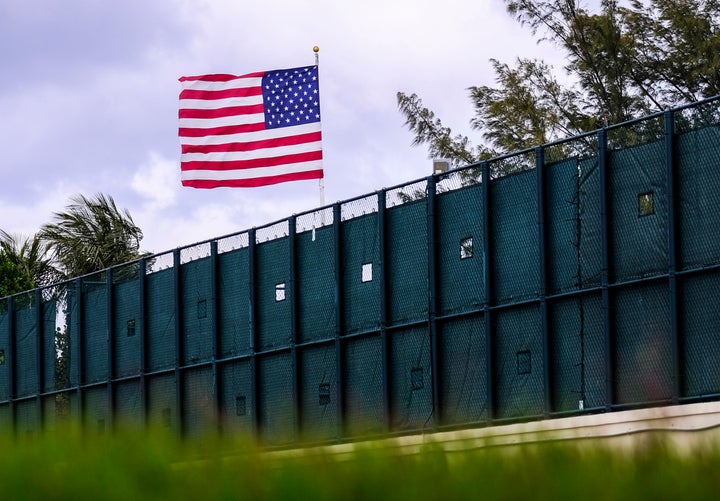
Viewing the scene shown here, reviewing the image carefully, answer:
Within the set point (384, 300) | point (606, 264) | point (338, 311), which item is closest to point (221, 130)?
point (338, 311)

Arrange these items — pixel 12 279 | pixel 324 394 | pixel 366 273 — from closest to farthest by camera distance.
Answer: pixel 366 273, pixel 324 394, pixel 12 279

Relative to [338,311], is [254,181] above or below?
above

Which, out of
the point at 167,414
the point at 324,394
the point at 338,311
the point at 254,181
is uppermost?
the point at 254,181

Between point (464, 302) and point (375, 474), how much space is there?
1282 centimetres

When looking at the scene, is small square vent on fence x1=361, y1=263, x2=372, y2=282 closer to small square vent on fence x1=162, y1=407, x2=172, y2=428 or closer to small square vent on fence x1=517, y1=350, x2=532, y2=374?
small square vent on fence x1=517, y1=350, x2=532, y2=374

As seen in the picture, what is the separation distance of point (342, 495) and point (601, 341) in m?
11.4

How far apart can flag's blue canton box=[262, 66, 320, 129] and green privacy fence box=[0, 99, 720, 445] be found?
3.65m

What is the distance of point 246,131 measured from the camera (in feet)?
82.7

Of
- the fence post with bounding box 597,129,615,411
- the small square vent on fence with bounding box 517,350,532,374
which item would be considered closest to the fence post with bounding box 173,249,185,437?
the small square vent on fence with bounding box 517,350,532,374

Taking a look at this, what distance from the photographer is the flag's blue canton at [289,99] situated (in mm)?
25375

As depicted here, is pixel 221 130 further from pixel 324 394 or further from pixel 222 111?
pixel 324 394

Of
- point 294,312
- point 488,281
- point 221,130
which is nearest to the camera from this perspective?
point 488,281

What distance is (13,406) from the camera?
28.5 meters

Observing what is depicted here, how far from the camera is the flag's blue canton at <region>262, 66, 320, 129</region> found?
999 inches
